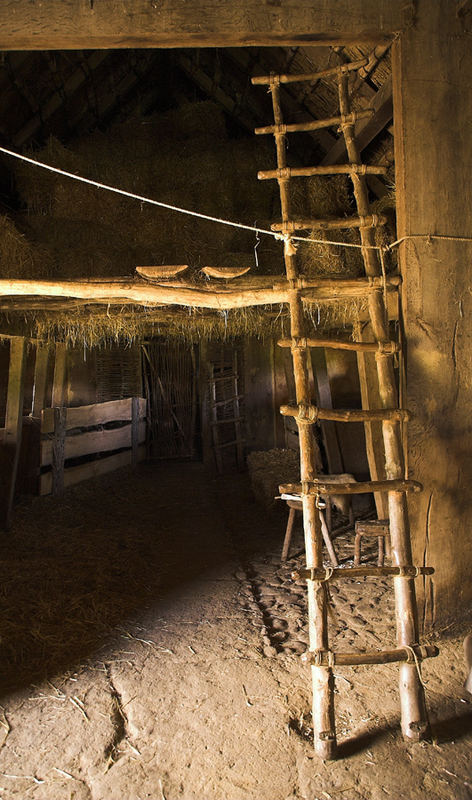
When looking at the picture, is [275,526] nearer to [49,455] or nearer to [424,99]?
[49,455]

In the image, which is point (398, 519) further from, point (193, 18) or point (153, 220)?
point (153, 220)

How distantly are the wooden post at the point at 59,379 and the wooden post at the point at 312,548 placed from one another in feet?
16.4

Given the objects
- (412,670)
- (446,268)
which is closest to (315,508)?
(412,670)

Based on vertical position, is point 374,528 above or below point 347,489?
below

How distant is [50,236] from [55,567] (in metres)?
3.29

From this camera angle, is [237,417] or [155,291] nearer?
[155,291]

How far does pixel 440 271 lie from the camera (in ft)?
9.58

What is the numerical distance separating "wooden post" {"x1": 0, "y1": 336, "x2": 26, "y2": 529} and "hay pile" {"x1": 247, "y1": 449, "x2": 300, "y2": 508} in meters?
3.01

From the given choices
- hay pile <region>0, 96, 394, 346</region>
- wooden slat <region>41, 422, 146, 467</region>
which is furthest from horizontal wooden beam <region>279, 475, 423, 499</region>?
wooden slat <region>41, 422, 146, 467</region>

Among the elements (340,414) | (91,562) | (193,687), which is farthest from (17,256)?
(193,687)

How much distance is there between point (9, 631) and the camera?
3.23 meters

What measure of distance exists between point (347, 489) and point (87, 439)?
6.17 m

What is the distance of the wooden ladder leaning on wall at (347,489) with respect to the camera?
2.14 metres

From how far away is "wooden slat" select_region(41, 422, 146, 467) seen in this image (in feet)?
21.6
